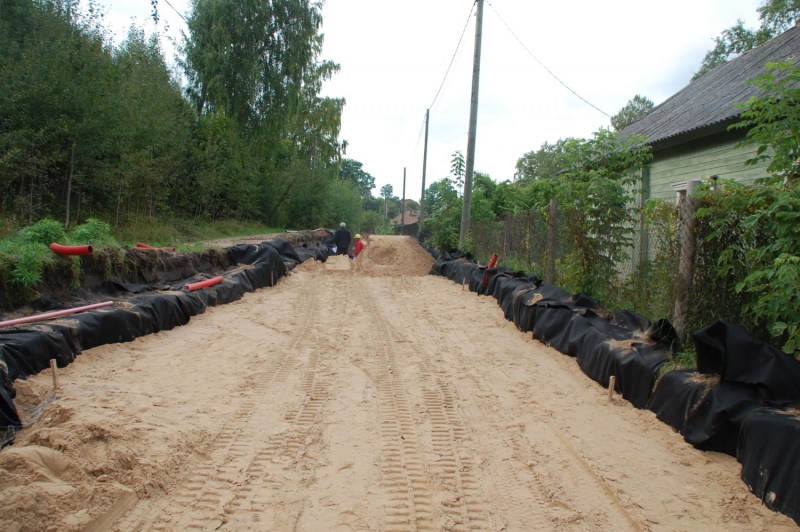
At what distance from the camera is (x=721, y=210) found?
4.96 meters

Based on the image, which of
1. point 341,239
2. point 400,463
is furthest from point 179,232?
point 400,463

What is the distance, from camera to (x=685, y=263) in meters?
5.29

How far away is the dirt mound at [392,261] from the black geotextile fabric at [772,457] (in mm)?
12626

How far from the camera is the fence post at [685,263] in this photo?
522 cm

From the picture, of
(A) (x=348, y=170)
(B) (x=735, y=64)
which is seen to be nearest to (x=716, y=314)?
(B) (x=735, y=64)

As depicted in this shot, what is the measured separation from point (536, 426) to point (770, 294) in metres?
2.09

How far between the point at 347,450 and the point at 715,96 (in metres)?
12.5

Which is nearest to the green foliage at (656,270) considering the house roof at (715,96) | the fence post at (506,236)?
the house roof at (715,96)

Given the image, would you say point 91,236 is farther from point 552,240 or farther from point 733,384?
point 733,384

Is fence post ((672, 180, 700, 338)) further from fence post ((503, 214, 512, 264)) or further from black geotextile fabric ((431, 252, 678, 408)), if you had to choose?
fence post ((503, 214, 512, 264))

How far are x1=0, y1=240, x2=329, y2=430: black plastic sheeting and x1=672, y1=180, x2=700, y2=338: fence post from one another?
5.79 m

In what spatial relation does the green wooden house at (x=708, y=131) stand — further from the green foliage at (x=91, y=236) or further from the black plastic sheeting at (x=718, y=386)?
the green foliage at (x=91, y=236)

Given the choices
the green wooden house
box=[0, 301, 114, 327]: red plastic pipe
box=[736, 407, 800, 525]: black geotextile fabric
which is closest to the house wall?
the green wooden house

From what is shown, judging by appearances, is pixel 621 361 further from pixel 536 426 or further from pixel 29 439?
pixel 29 439
